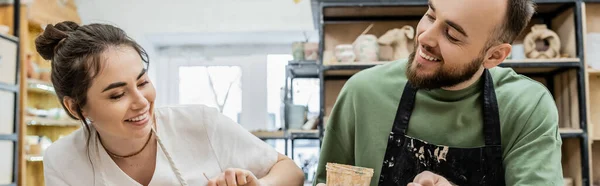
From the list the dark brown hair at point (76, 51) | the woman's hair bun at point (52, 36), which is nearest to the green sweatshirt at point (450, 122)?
the dark brown hair at point (76, 51)

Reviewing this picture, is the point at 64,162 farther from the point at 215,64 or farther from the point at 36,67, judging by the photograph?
the point at 215,64

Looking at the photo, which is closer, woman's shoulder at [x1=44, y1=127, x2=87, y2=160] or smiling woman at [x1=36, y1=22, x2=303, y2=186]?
smiling woman at [x1=36, y1=22, x2=303, y2=186]

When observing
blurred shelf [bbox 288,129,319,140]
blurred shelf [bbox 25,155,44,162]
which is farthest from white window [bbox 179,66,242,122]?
blurred shelf [bbox 288,129,319,140]

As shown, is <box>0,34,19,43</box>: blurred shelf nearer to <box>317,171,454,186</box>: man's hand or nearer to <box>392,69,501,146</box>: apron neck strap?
<box>392,69,501,146</box>: apron neck strap

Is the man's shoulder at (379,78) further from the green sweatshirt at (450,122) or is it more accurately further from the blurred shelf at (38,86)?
the blurred shelf at (38,86)

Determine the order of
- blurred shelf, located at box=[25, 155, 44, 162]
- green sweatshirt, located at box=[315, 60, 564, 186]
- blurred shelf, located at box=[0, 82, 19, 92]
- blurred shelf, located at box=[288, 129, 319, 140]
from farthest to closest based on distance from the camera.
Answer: blurred shelf, located at box=[25, 155, 44, 162] → blurred shelf, located at box=[288, 129, 319, 140] → blurred shelf, located at box=[0, 82, 19, 92] → green sweatshirt, located at box=[315, 60, 564, 186]

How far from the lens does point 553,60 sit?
11.5 feet

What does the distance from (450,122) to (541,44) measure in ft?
8.01

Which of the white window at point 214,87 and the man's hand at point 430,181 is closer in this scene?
the man's hand at point 430,181

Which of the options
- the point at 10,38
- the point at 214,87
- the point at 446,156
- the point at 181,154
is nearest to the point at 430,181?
the point at 446,156

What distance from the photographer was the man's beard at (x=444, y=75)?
1.36m

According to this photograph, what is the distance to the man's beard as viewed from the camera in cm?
136

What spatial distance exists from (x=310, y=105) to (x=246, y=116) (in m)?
0.88

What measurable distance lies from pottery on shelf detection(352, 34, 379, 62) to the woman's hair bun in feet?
7.22
